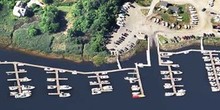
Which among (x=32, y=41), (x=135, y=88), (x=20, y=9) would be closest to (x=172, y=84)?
(x=135, y=88)

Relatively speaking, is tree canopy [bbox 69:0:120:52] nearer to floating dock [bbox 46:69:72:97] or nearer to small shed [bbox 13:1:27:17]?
floating dock [bbox 46:69:72:97]

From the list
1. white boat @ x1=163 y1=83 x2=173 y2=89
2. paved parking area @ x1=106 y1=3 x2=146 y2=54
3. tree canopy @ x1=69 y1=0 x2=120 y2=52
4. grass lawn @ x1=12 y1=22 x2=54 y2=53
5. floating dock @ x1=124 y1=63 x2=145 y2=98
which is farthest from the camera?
paved parking area @ x1=106 y1=3 x2=146 y2=54

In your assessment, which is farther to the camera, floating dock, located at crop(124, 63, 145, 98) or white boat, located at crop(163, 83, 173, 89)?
white boat, located at crop(163, 83, 173, 89)

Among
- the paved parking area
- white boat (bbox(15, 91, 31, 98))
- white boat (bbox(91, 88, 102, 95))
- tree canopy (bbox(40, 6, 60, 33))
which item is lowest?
white boat (bbox(91, 88, 102, 95))

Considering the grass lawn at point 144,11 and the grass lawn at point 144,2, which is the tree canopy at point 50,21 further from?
the grass lawn at point 144,2

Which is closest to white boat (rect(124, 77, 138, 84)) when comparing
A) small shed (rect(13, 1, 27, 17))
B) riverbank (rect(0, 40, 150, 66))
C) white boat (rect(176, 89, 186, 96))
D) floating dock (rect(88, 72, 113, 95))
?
floating dock (rect(88, 72, 113, 95))

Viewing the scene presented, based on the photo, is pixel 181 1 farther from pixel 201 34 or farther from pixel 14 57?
pixel 14 57

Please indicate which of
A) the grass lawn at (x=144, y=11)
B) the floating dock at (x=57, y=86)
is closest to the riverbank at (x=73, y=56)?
the floating dock at (x=57, y=86)

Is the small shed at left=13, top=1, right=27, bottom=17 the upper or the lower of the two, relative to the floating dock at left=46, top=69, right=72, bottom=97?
upper

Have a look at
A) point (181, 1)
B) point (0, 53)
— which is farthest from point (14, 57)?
point (181, 1)
